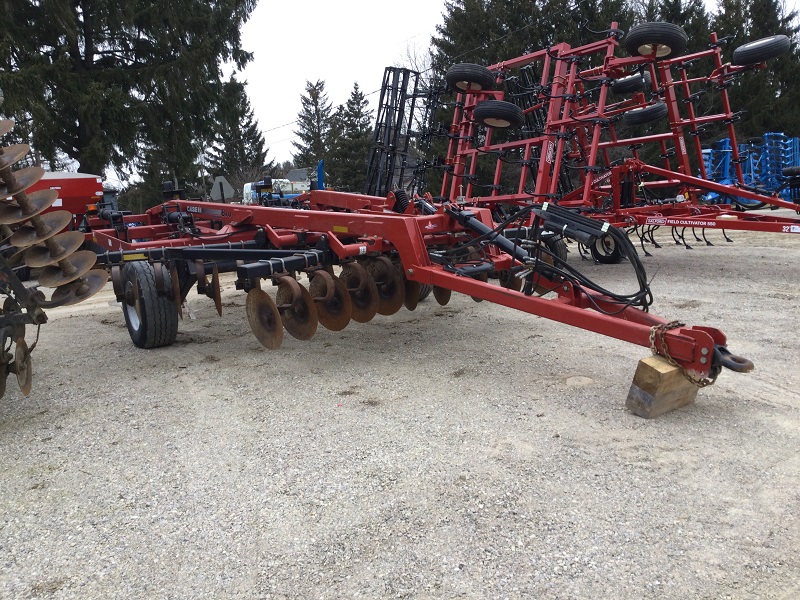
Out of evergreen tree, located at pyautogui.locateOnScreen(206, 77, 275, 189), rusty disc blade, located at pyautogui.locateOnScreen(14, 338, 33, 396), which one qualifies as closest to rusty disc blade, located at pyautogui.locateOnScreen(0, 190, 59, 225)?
rusty disc blade, located at pyautogui.locateOnScreen(14, 338, 33, 396)

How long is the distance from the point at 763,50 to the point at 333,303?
22.1 ft

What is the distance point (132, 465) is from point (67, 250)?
4.48ft

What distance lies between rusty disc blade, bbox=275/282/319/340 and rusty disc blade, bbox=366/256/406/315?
2.26 ft

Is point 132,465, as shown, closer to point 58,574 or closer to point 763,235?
point 58,574

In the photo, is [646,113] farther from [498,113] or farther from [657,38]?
[498,113]

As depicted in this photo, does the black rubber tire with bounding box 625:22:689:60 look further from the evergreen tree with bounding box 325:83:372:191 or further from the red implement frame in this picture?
the evergreen tree with bounding box 325:83:372:191

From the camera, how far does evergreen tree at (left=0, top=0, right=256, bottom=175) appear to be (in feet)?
50.2

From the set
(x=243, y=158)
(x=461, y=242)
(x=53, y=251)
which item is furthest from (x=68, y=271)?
(x=243, y=158)

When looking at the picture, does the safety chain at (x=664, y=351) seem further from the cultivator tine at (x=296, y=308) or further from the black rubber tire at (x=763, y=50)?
the black rubber tire at (x=763, y=50)

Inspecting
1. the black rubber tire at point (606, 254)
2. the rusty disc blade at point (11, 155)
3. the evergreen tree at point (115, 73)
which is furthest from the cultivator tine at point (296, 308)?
the evergreen tree at point (115, 73)

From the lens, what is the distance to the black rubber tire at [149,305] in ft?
16.8

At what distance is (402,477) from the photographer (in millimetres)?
2881

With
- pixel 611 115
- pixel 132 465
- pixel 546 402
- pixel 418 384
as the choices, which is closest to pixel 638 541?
pixel 546 402

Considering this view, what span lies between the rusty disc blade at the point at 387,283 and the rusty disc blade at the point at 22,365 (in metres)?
2.54
